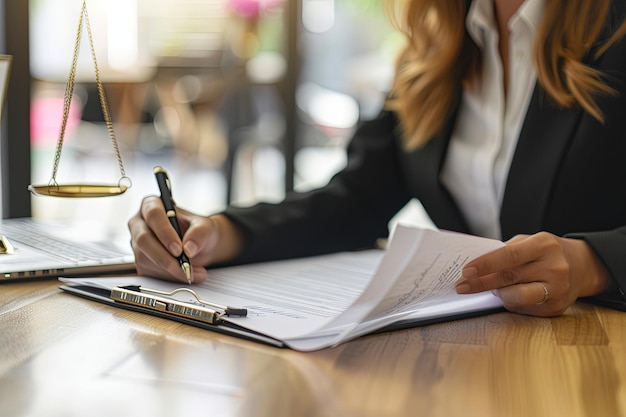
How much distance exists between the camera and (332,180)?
159 centimetres

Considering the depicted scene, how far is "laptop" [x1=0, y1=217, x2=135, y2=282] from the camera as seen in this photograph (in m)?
1.09

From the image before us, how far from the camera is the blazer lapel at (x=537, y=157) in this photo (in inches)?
50.5

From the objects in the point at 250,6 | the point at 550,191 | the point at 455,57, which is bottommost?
the point at 550,191

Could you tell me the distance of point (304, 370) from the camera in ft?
2.31

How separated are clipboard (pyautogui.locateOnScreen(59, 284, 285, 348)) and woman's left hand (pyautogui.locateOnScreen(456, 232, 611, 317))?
0.24 m

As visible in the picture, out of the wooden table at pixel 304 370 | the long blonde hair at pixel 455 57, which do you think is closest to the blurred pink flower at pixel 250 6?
the long blonde hair at pixel 455 57

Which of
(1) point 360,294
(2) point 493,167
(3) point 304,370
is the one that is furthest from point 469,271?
(2) point 493,167

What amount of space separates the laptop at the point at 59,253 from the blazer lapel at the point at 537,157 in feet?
2.02

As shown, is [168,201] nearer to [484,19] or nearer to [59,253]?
[59,253]

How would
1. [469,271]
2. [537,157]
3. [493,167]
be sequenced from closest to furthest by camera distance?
1. [469,271]
2. [537,157]
3. [493,167]

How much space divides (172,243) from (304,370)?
41 centimetres

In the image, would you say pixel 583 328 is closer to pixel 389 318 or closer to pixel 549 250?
pixel 549 250

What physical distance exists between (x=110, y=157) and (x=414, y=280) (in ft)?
15.1

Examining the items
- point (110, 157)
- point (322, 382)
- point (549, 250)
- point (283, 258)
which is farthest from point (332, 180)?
point (110, 157)
